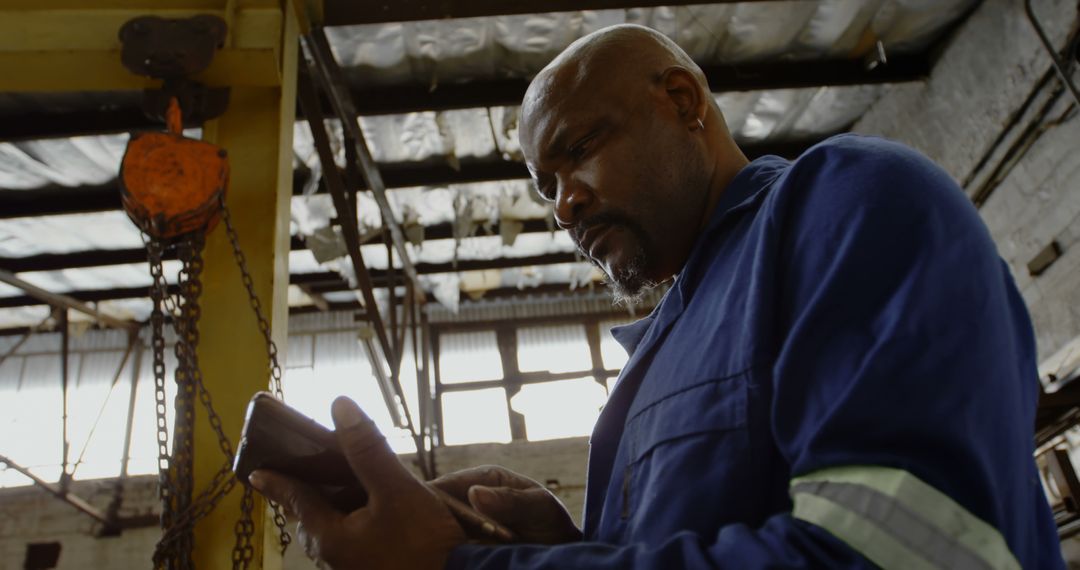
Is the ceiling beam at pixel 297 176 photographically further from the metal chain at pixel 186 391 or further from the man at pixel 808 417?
the man at pixel 808 417

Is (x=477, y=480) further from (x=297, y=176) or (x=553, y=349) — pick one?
(x=553, y=349)

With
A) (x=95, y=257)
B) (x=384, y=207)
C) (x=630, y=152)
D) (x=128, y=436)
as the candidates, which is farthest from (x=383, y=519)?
(x=128, y=436)

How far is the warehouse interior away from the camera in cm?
307

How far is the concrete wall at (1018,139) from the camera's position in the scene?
16.9ft

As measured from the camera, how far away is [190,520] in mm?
2414

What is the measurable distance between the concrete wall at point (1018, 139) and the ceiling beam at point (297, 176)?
1.29 metres

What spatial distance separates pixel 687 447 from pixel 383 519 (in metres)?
0.50

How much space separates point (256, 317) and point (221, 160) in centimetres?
60

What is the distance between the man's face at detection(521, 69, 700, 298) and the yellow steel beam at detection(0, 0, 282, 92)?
5.21 feet

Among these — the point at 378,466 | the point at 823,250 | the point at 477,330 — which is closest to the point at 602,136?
the point at 823,250

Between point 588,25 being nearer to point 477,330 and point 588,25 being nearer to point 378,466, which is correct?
point 378,466

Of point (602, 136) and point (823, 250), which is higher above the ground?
point (602, 136)

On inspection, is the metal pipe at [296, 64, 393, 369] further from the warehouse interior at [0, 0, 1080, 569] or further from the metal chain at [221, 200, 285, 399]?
the metal chain at [221, 200, 285, 399]

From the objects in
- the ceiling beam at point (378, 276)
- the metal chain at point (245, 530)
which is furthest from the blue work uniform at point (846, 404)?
Result: the ceiling beam at point (378, 276)
